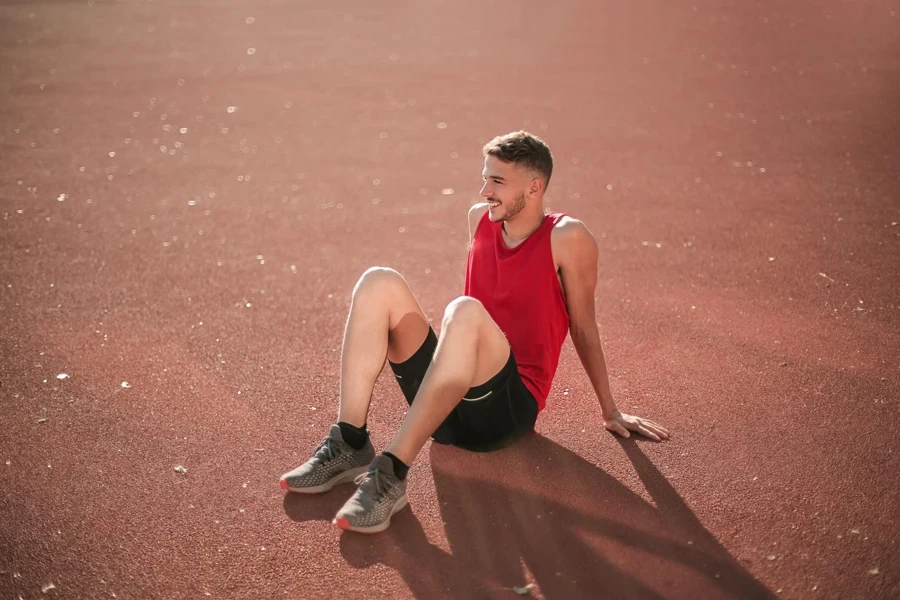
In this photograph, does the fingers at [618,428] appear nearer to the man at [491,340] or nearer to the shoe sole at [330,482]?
the man at [491,340]

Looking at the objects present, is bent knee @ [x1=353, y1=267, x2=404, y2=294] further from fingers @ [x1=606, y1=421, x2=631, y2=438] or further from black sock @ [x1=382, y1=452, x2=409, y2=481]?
fingers @ [x1=606, y1=421, x2=631, y2=438]

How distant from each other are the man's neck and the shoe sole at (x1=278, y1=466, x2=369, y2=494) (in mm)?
1153

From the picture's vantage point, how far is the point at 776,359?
4.53m

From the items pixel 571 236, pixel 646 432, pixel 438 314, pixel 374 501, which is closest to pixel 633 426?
pixel 646 432

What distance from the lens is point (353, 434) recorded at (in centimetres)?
351

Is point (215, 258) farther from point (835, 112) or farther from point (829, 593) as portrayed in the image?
point (835, 112)

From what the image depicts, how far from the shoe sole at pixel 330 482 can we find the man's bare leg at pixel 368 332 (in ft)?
0.63

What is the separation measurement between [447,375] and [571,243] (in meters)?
0.81

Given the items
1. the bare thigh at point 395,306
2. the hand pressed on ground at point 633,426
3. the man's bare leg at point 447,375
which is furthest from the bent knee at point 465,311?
the hand pressed on ground at point 633,426

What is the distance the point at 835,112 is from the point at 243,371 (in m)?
7.05

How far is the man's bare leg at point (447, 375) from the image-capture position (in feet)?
10.4

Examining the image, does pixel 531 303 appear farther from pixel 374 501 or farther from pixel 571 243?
pixel 374 501

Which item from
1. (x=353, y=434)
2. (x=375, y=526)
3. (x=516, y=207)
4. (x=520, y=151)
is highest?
(x=520, y=151)

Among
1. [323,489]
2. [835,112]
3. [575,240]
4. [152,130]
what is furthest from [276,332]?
[835,112]
